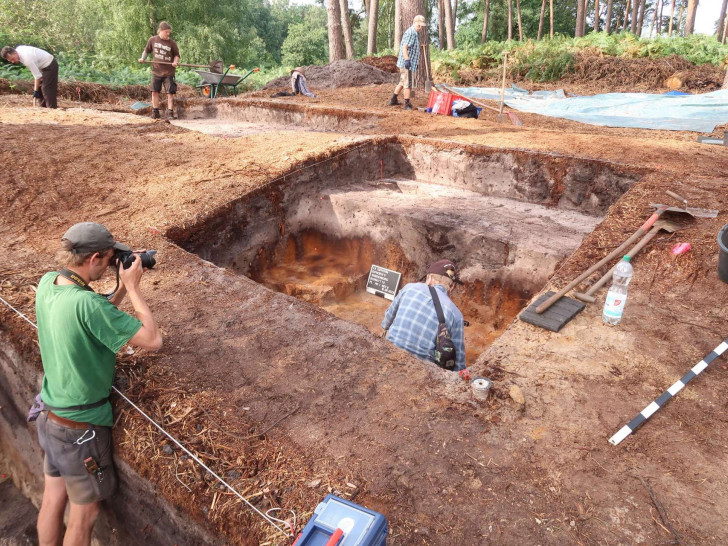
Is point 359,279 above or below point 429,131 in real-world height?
below

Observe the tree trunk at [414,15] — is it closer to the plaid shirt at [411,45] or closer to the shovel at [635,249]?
the plaid shirt at [411,45]

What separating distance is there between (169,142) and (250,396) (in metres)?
6.49

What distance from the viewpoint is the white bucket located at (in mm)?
2611

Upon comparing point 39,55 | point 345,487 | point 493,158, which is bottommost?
point 345,487

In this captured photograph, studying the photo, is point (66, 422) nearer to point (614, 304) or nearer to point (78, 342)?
point (78, 342)

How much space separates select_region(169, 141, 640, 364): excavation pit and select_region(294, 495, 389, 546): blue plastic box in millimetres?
4118

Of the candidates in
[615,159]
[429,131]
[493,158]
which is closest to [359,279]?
[493,158]

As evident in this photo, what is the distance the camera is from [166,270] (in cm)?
420

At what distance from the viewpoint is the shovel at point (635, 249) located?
11.9 ft

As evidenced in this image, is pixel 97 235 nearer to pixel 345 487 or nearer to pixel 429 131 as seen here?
pixel 345 487

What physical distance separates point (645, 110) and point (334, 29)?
13184mm

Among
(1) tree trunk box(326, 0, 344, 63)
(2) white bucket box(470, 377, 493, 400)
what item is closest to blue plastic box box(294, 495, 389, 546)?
(2) white bucket box(470, 377, 493, 400)

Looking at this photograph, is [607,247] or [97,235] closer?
[97,235]

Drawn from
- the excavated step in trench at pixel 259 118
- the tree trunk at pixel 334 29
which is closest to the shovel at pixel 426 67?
the excavated step in trench at pixel 259 118
